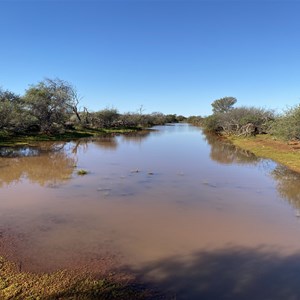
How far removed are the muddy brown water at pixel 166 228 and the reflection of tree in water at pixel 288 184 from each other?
51mm

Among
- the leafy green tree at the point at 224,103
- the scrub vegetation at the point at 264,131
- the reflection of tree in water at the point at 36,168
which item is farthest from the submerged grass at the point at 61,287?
the leafy green tree at the point at 224,103

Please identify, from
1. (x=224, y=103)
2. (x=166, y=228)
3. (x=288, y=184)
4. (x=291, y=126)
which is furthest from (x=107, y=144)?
(x=224, y=103)

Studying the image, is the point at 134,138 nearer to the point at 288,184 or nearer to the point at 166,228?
the point at 288,184

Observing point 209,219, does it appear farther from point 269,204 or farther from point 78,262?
point 78,262

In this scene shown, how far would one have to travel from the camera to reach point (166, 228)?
25.8ft

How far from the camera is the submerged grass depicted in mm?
4727

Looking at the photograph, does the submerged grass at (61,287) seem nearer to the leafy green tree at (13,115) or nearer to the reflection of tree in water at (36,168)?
the reflection of tree in water at (36,168)

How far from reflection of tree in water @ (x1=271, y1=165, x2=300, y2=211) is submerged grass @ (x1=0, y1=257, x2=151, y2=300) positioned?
7.25 metres

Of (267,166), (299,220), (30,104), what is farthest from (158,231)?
(30,104)

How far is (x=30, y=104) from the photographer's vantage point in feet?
116

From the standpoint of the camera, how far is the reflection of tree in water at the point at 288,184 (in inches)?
438

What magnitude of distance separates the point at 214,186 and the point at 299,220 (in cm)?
443

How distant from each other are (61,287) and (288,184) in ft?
38.9

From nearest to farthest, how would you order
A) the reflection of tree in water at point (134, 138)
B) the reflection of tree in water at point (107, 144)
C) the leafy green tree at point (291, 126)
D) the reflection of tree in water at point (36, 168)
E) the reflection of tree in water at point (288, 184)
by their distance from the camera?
the reflection of tree in water at point (288, 184)
the reflection of tree in water at point (36, 168)
the leafy green tree at point (291, 126)
the reflection of tree in water at point (107, 144)
the reflection of tree in water at point (134, 138)
